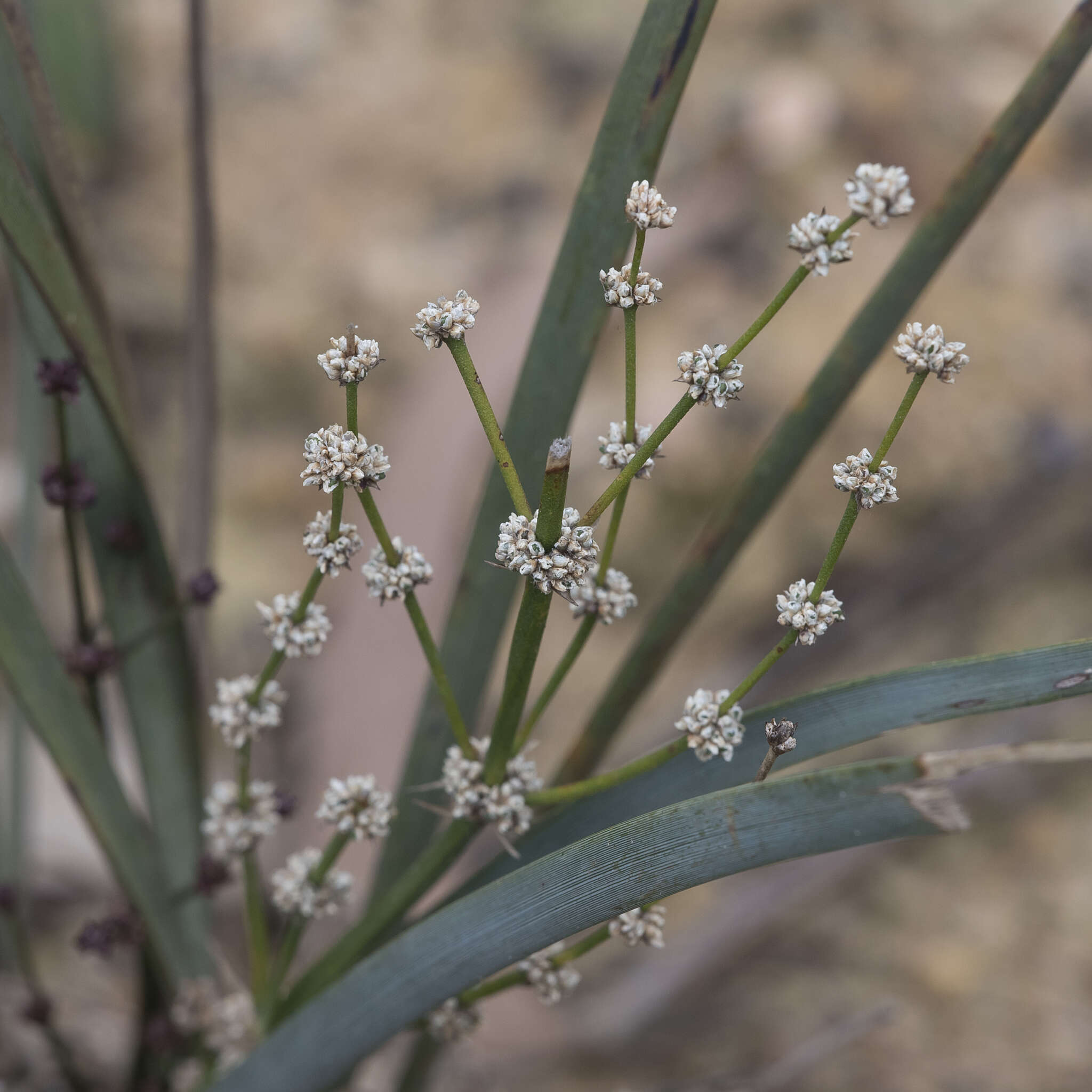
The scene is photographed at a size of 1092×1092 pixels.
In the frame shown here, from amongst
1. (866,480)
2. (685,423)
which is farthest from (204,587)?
(685,423)

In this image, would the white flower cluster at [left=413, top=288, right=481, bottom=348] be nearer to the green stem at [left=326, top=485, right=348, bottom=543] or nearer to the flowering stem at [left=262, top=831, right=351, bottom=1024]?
the green stem at [left=326, top=485, right=348, bottom=543]

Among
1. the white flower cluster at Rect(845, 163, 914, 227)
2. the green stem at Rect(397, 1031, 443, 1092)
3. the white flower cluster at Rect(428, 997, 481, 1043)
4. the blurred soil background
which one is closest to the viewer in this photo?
the white flower cluster at Rect(845, 163, 914, 227)

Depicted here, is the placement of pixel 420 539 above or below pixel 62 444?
above

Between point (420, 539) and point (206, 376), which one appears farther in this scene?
point (420, 539)

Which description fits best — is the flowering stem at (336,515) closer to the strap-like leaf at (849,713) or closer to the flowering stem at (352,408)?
the flowering stem at (352,408)

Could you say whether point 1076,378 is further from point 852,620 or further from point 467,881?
point 467,881

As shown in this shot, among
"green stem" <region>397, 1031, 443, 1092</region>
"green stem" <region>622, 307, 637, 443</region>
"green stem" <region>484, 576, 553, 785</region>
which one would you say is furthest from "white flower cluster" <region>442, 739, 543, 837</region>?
"green stem" <region>397, 1031, 443, 1092</region>

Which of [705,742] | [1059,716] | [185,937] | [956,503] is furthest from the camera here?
[956,503]

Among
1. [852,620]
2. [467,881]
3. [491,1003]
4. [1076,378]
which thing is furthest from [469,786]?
[1076,378]
